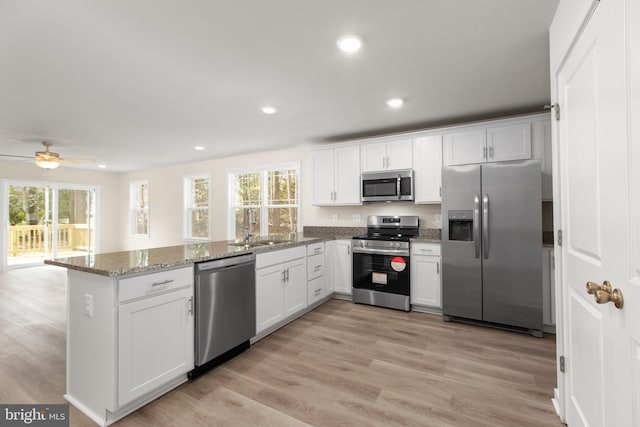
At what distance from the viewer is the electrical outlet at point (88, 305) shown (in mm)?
1794

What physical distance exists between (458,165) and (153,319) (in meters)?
3.22

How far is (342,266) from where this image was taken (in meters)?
4.11

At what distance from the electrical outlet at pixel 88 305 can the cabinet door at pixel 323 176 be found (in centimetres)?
309

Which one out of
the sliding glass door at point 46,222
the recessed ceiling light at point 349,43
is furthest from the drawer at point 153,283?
the sliding glass door at point 46,222

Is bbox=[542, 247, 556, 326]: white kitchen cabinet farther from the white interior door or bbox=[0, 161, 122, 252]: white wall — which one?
bbox=[0, 161, 122, 252]: white wall

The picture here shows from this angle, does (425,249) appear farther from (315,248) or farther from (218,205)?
Result: (218,205)

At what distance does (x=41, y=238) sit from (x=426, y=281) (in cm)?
831

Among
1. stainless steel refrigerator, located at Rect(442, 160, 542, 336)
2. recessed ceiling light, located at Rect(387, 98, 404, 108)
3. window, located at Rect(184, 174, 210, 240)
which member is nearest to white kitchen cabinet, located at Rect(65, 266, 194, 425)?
recessed ceiling light, located at Rect(387, 98, 404, 108)

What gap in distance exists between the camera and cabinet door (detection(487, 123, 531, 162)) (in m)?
3.16

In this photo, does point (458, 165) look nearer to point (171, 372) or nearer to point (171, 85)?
point (171, 85)

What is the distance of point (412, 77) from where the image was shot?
259cm

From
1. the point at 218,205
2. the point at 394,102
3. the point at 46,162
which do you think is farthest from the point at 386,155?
the point at 46,162

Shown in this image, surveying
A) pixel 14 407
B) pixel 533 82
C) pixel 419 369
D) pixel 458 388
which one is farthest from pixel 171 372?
pixel 533 82

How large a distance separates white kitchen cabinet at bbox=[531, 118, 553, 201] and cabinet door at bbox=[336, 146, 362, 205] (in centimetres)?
204
